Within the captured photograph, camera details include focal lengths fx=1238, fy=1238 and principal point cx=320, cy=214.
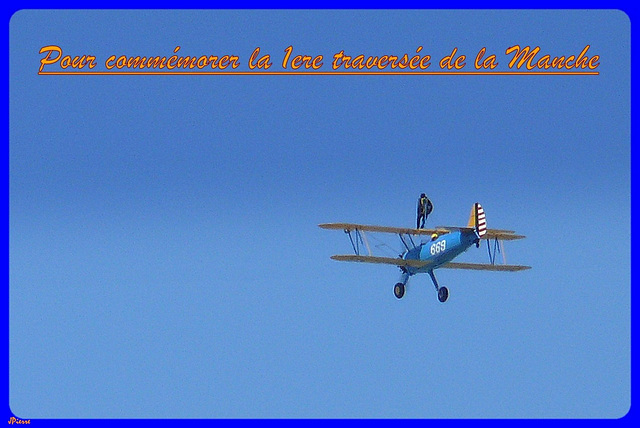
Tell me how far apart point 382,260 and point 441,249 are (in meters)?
2.68

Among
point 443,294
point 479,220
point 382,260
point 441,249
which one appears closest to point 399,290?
point 443,294

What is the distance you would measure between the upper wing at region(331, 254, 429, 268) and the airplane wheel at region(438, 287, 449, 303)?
4.77ft

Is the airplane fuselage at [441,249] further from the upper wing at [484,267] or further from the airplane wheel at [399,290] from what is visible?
the upper wing at [484,267]

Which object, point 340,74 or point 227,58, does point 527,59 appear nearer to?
point 340,74

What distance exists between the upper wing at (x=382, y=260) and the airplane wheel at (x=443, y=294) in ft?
4.77

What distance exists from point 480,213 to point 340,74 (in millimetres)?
10458

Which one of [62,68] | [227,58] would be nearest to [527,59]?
[227,58]

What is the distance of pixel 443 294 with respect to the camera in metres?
54.6

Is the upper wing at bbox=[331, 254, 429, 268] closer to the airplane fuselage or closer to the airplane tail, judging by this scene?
the airplane fuselage

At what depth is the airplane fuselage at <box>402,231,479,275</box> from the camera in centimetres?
5119

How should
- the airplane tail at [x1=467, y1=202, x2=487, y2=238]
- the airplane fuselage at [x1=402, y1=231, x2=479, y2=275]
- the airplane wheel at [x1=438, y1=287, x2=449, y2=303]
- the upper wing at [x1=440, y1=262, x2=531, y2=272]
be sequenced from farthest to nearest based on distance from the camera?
the upper wing at [x1=440, y1=262, x2=531, y2=272] → the airplane wheel at [x1=438, y1=287, x2=449, y2=303] → the airplane fuselage at [x1=402, y1=231, x2=479, y2=275] → the airplane tail at [x1=467, y1=202, x2=487, y2=238]

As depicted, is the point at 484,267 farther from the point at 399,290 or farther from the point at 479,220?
the point at 479,220

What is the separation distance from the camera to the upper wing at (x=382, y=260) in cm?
5225

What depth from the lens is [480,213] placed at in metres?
50.5
